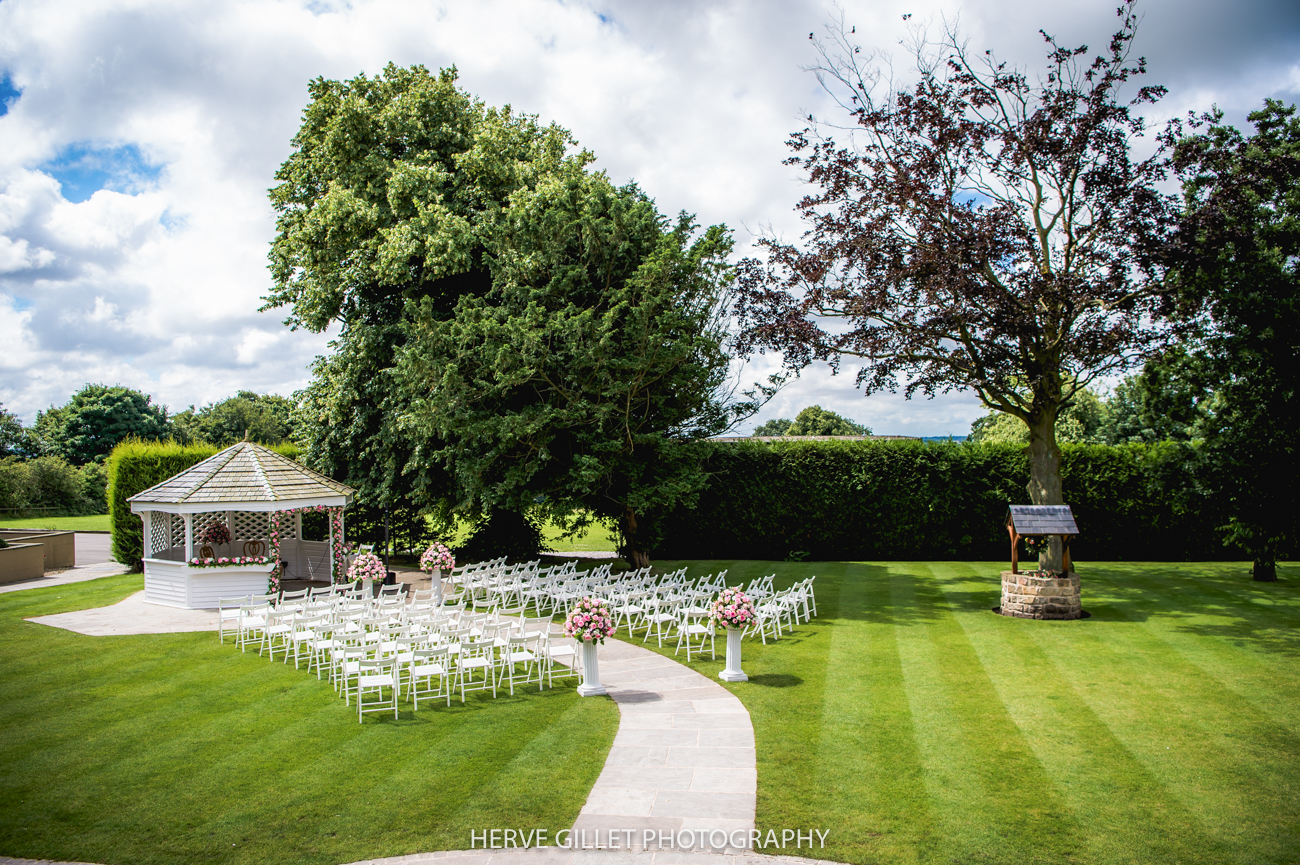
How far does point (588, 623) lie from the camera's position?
976 centimetres

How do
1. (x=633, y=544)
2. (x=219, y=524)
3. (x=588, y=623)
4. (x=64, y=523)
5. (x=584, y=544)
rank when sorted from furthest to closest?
(x=64, y=523) → (x=584, y=544) → (x=219, y=524) → (x=633, y=544) → (x=588, y=623)

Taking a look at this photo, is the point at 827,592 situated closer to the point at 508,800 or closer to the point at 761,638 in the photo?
the point at 761,638

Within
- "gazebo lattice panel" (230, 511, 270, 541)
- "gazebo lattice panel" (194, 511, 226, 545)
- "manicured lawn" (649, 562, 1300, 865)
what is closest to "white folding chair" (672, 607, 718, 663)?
"manicured lawn" (649, 562, 1300, 865)

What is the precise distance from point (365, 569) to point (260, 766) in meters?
8.91

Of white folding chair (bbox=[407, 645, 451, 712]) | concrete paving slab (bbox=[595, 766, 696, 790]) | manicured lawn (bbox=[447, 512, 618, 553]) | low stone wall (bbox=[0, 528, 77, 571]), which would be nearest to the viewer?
concrete paving slab (bbox=[595, 766, 696, 790])

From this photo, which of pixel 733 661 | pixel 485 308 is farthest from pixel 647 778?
pixel 485 308

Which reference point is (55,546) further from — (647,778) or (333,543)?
(647,778)

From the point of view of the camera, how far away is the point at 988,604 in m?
15.9

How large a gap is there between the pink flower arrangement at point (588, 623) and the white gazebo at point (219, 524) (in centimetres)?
980

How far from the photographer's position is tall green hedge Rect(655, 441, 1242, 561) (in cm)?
2227

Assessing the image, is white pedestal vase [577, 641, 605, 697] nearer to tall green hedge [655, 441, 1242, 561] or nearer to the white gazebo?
the white gazebo

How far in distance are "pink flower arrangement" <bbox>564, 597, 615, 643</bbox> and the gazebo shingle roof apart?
1097 cm

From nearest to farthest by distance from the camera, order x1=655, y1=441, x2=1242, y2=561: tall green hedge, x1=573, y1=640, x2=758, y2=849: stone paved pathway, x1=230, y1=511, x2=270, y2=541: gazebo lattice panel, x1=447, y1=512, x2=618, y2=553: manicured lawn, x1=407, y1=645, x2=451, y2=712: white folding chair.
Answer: x1=573, y1=640, x2=758, y2=849: stone paved pathway < x1=407, y1=645, x2=451, y2=712: white folding chair < x1=230, y1=511, x2=270, y2=541: gazebo lattice panel < x1=655, y1=441, x2=1242, y2=561: tall green hedge < x1=447, y1=512, x2=618, y2=553: manicured lawn

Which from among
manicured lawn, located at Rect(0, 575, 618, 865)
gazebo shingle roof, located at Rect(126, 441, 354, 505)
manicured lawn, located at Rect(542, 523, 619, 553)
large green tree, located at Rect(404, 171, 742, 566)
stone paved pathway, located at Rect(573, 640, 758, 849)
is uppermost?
large green tree, located at Rect(404, 171, 742, 566)
